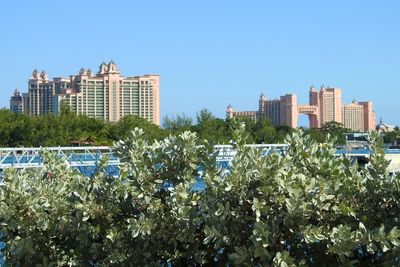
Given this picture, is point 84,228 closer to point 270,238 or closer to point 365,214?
point 270,238

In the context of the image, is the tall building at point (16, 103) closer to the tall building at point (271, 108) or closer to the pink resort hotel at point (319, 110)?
the pink resort hotel at point (319, 110)

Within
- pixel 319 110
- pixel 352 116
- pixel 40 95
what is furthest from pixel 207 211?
pixel 352 116

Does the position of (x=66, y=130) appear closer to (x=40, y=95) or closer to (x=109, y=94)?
(x=109, y=94)

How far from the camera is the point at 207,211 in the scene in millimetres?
4012

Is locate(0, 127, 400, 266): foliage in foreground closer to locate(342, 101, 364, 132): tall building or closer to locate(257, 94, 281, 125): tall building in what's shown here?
locate(257, 94, 281, 125): tall building

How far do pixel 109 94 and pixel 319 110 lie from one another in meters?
82.3

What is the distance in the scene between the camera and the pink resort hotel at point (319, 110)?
5999 inches

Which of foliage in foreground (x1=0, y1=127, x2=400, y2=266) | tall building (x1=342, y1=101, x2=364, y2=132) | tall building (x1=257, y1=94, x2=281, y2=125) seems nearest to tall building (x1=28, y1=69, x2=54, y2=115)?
tall building (x1=257, y1=94, x2=281, y2=125)

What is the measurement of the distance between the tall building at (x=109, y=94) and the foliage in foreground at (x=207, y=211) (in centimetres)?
8774

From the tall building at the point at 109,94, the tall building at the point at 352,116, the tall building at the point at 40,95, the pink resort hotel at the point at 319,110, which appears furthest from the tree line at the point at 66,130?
the tall building at the point at 352,116

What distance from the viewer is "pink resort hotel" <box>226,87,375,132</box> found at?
15238cm

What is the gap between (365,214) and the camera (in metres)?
4.11

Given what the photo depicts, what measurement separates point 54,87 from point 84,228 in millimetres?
100775

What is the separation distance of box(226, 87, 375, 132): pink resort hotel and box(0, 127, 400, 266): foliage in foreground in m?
139
